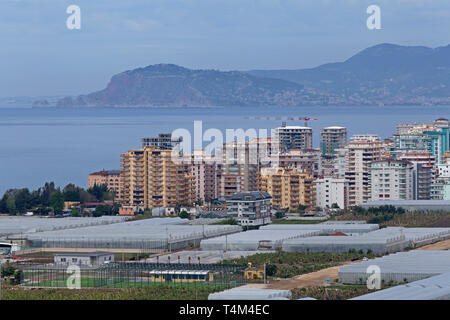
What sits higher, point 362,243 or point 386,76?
point 386,76

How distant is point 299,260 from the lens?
15.1m

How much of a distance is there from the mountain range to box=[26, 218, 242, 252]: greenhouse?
66279 mm

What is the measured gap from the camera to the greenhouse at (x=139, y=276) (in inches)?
510

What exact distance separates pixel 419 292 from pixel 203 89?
7955 cm

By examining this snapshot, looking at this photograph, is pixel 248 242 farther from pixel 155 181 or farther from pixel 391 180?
pixel 391 180

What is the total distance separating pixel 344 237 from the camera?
1662 centimetres

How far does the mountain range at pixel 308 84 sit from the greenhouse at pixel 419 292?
243 ft

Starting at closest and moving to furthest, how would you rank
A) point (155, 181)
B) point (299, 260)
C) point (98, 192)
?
point (299, 260) → point (155, 181) → point (98, 192)

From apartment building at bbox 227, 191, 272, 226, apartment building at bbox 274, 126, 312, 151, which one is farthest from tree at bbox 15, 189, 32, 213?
apartment building at bbox 274, 126, 312, 151

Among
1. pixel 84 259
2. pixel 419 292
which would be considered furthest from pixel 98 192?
pixel 419 292

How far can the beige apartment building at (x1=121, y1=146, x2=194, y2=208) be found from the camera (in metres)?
25.1

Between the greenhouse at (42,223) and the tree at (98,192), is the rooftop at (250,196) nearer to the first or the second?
the greenhouse at (42,223)
